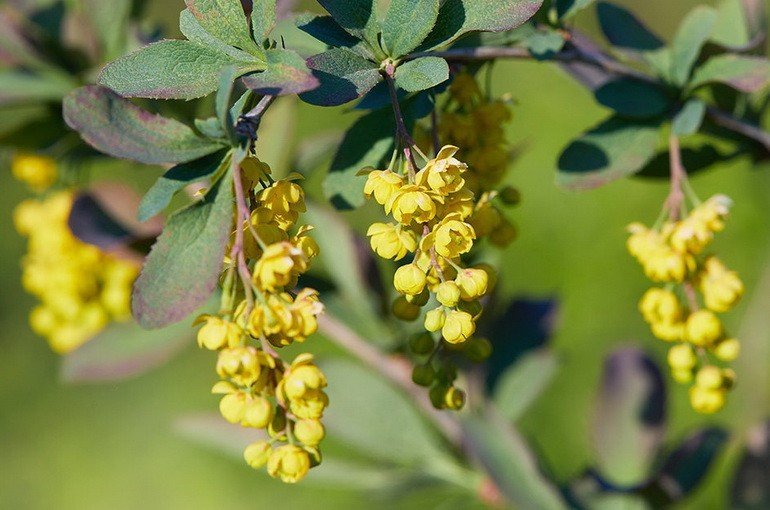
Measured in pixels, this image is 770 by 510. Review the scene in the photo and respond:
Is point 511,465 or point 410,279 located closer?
point 410,279

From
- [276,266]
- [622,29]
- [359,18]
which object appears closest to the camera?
[276,266]

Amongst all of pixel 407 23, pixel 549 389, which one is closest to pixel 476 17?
pixel 407 23

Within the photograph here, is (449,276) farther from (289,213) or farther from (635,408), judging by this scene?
(635,408)

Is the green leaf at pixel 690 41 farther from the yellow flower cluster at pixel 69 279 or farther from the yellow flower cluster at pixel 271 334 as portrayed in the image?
the yellow flower cluster at pixel 69 279

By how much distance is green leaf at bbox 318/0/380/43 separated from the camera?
78 centimetres

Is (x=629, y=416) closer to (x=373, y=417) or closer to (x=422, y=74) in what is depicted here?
(x=373, y=417)

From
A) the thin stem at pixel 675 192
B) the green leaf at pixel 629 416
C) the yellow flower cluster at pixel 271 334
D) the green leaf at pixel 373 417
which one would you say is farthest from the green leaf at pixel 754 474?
the yellow flower cluster at pixel 271 334

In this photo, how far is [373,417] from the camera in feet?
4.52

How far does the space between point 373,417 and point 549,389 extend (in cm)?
127

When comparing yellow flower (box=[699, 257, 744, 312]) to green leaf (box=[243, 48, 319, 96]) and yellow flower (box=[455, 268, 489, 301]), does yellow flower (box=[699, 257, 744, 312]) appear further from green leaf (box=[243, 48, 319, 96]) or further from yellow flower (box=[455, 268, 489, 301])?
green leaf (box=[243, 48, 319, 96])

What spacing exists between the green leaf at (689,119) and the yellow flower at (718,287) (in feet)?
0.46

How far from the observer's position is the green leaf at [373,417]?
1.37m

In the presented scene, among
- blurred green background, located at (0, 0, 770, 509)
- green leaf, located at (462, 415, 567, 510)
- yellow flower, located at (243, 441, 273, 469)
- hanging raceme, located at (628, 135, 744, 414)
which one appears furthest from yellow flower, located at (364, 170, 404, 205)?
blurred green background, located at (0, 0, 770, 509)

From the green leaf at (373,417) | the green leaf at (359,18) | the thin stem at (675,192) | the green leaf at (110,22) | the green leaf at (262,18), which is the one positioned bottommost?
the green leaf at (373,417)
